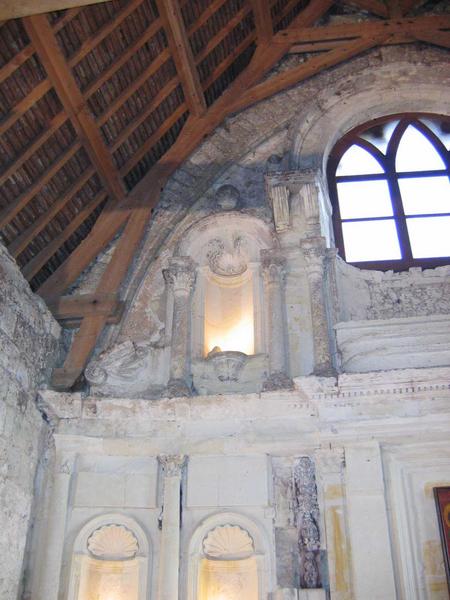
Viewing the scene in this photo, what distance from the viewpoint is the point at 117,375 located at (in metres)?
8.11

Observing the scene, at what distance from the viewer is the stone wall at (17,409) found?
22.4 ft

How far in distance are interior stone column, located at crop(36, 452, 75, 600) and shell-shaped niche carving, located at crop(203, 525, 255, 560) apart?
1.42 meters

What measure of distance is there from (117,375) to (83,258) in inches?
63.9

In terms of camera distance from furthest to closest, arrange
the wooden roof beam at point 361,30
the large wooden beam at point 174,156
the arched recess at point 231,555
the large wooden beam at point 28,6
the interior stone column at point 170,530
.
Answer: the wooden roof beam at point 361,30, the large wooden beam at point 174,156, the arched recess at point 231,555, the interior stone column at point 170,530, the large wooden beam at point 28,6

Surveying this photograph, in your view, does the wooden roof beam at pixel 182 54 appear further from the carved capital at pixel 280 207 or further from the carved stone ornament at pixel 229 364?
the carved stone ornament at pixel 229 364

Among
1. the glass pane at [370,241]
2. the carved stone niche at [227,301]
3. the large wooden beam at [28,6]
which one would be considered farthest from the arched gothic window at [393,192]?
the large wooden beam at [28,6]

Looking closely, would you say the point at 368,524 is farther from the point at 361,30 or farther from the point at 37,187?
the point at 361,30

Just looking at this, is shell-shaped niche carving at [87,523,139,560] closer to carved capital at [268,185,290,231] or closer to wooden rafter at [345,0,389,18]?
carved capital at [268,185,290,231]

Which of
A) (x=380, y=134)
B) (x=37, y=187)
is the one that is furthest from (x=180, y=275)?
(x=380, y=134)

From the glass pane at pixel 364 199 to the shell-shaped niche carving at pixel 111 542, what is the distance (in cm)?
486

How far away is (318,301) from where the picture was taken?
817 cm

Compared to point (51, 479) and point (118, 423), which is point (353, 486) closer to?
point (118, 423)

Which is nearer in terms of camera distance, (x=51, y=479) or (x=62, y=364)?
(x=51, y=479)

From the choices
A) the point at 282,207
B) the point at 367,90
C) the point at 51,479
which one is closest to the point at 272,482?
the point at 51,479
